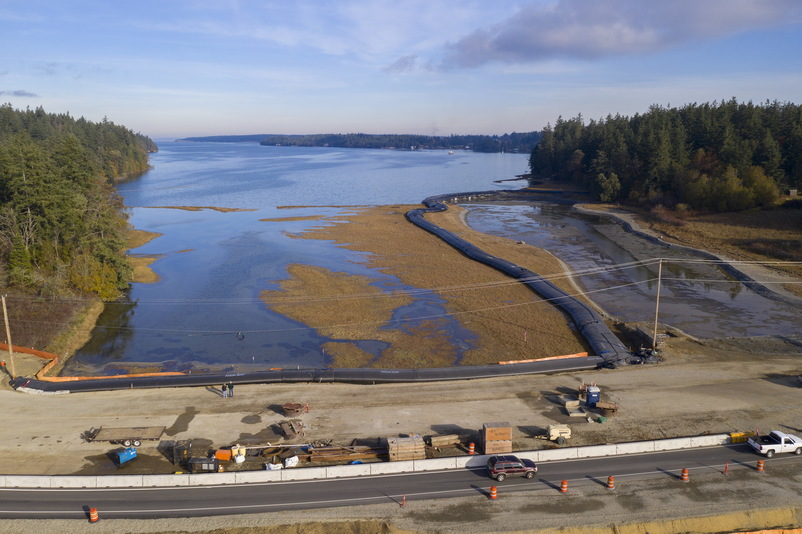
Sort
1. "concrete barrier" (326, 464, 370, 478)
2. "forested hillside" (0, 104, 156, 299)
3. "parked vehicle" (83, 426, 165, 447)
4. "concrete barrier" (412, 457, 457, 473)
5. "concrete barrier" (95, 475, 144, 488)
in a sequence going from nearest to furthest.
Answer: "concrete barrier" (95, 475, 144, 488) → "concrete barrier" (326, 464, 370, 478) → "concrete barrier" (412, 457, 457, 473) → "parked vehicle" (83, 426, 165, 447) → "forested hillside" (0, 104, 156, 299)

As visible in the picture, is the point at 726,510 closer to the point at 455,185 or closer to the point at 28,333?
the point at 28,333

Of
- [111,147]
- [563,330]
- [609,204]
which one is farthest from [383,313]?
[111,147]

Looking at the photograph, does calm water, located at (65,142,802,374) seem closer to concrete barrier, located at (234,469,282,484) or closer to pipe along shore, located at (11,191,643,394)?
pipe along shore, located at (11,191,643,394)

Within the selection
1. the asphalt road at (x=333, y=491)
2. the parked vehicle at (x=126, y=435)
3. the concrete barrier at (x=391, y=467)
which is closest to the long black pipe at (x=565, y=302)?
the asphalt road at (x=333, y=491)

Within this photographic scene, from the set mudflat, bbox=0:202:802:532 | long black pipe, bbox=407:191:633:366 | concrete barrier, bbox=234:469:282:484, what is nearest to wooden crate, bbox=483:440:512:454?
mudflat, bbox=0:202:802:532

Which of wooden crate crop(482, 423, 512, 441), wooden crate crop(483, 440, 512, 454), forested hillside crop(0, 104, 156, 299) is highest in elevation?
forested hillside crop(0, 104, 156, 299)

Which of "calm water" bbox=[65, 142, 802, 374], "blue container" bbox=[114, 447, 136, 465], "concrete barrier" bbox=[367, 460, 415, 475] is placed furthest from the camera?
"calm water" bbox=[65, 142, 802, 374]
